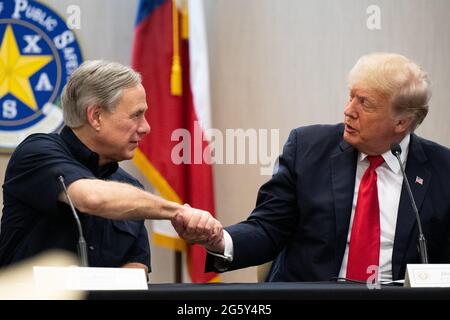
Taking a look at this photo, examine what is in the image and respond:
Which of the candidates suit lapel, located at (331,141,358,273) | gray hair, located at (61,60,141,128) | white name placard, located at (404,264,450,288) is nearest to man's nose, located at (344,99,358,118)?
suit lapel, located at (331,141,358,273)

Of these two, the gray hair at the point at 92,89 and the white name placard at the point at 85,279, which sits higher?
the gray hair at the point at 92,89

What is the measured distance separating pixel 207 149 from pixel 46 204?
193 cm

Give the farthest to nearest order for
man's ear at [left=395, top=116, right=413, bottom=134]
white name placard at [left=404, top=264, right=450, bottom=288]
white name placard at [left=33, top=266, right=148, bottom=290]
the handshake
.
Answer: man's ear at [left=395, top=116, right=413, bottom=134] < the handshake < white name placard at [left=404, top=264, right=450, bottom=288] < white name placard at [left=33, top=266, right=148, bottom=290]

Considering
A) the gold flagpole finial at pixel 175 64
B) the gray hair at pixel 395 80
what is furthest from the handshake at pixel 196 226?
the gold flagpole finial at pixel 175 64

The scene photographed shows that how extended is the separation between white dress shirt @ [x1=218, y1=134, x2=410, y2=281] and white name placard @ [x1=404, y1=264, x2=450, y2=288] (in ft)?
2.74

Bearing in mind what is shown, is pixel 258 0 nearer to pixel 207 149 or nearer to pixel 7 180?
pixel 207 149

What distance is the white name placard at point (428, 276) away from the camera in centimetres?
195

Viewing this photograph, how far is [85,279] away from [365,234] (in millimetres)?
1347

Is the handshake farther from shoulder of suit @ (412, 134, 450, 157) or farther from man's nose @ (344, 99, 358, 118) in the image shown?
shoulder of suit @ (412, 134, 450, 157)

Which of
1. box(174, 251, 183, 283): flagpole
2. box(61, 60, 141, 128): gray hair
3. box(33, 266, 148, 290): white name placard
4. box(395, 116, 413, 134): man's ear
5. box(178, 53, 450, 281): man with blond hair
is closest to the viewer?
box(33, 266, 148, 290): white name placard

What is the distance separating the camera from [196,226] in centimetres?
266

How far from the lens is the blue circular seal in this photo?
4.53 meters

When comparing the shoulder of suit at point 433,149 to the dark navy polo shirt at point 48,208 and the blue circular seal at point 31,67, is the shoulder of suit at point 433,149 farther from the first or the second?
the blue circular seal at point 31,67

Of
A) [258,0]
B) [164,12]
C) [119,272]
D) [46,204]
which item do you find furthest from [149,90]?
[119,272]
